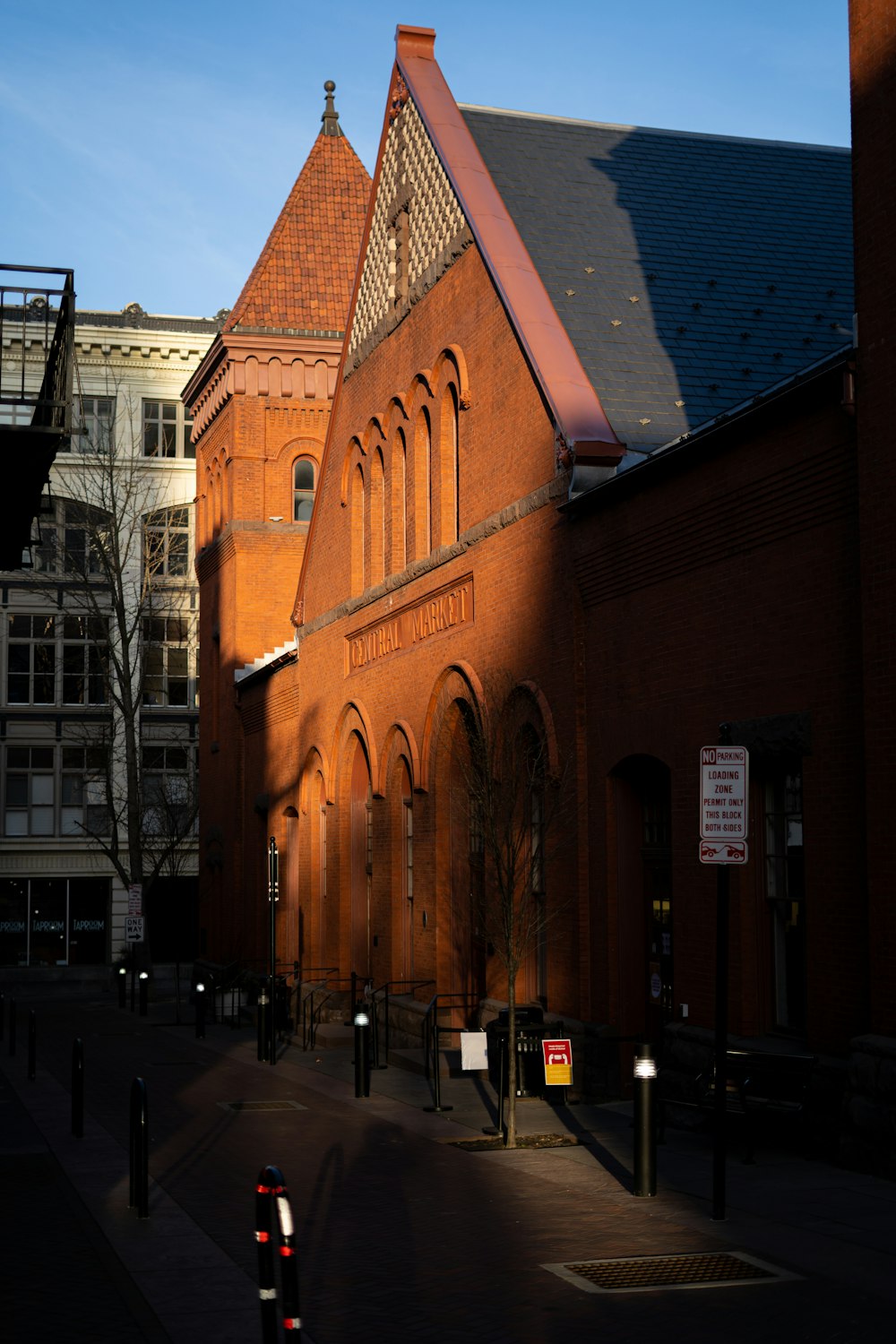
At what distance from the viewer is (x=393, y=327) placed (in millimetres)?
26047

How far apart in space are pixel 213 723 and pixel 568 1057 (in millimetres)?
27518

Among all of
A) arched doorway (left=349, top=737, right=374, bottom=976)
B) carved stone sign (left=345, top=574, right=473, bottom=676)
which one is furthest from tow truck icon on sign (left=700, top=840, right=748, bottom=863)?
arched doorway (left=349, top=737, right=374, bottom=976)

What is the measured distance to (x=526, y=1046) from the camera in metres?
17.3

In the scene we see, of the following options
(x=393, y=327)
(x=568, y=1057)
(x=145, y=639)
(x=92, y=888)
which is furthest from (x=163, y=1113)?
(x=92, y=888)

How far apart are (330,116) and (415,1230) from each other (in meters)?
35.5

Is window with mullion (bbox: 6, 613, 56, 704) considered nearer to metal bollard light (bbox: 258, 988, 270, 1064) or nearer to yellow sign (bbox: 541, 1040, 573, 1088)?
metal bollard light (bbox: 258, 988, 270, 1064)

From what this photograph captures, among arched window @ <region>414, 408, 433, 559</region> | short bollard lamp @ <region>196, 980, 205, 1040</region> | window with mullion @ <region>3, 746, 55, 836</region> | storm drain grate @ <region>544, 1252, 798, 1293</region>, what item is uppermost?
arched window @ <region>414, 408, 433, 559</region>

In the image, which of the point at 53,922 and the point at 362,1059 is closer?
the point at 362,1059

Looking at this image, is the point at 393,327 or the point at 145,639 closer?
→ the point at 393,327

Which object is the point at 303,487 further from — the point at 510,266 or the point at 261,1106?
the point at 261,1106

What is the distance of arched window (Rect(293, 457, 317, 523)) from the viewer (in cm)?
3844

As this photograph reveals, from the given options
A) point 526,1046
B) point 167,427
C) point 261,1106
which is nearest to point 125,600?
point 167,427

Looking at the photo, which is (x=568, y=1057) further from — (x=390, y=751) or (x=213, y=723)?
(x=213, y=723)

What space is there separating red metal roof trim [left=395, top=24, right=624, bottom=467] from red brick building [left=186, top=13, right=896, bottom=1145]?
5cm
